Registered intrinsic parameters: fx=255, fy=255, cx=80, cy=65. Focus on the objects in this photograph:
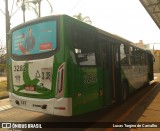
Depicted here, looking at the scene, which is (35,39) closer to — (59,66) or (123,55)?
(59,66)

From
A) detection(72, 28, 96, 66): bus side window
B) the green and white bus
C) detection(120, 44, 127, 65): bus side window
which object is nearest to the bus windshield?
the green and white bus

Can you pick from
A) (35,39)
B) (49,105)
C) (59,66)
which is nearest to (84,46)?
(59,66)

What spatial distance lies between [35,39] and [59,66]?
4.13 ft

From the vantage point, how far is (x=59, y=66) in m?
6.62

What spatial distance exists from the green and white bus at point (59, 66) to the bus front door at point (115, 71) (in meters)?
0.64

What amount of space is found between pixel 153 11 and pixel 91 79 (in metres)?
15.5

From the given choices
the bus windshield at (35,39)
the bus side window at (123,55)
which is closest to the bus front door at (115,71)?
the bus side window at (123,55)

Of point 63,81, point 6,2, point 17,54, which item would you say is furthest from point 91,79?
point 6,2

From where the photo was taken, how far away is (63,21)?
6668 mm

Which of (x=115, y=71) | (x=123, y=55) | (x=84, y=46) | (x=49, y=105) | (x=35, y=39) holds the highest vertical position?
(x=35, y=39)

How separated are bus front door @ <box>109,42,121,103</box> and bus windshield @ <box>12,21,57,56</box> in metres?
3.26

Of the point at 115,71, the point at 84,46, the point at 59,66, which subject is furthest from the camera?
the point at 115,71

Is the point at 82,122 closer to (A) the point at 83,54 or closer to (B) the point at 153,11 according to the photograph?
(A) the point at 83,54

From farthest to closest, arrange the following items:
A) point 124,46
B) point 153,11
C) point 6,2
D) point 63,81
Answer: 1. point 153,11
2. point 6,2
3. point 124,46
4. point 63,81
